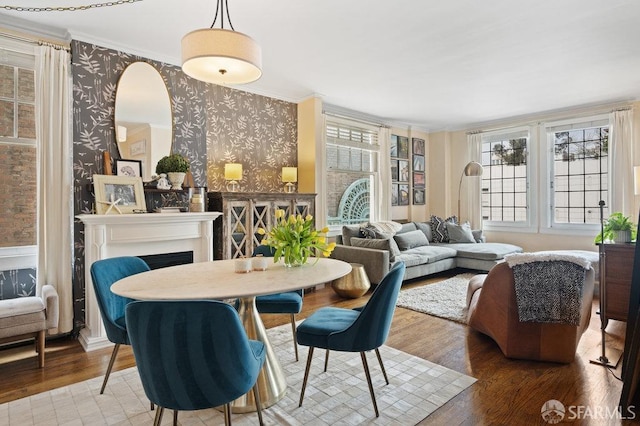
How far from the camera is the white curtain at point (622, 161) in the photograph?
17.1 ft

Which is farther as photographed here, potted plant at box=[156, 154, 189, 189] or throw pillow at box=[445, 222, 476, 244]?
throw pillow at box=[445, 222, 476, 244]

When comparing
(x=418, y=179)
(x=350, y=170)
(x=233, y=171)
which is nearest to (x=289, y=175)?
(x=233, y=171)

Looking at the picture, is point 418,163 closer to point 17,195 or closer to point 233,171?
point 233,171

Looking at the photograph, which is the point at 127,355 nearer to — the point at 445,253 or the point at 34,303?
the point at 34,303

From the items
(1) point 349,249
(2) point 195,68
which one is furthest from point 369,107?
(2) point 195,68

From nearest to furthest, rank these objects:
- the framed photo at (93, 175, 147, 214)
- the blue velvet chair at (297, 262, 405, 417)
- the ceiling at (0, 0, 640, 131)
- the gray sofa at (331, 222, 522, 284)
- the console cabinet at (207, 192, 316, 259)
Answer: the blue velvet chair at (297, 262, 405, 417) → the ceiling at (0, 0, 640, 131) → the framed photo at (93, 175, 147, 214) → the console cabinet at (207, 192, 316, 259) → the gray sofa at (331, 222, 522, 284)

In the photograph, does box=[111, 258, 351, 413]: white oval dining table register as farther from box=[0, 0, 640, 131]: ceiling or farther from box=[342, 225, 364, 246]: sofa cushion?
box=[342, 225, 364, 246]: sofa cushion

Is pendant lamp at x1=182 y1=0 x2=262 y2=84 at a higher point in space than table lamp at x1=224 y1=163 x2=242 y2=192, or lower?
higher

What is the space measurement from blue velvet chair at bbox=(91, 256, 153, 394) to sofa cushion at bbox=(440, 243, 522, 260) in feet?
15.5

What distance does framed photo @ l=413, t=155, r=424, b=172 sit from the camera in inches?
283

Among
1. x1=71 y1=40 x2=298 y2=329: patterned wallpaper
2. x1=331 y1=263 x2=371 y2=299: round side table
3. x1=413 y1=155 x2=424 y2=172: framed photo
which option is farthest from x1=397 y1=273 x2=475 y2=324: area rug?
x1=413 y1=155 x2=424 y2=172: framed photo

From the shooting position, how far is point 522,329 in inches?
106

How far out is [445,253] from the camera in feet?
18.3

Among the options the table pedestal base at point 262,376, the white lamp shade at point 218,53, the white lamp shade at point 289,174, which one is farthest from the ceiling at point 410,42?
the table pedestal base at point 262,376
